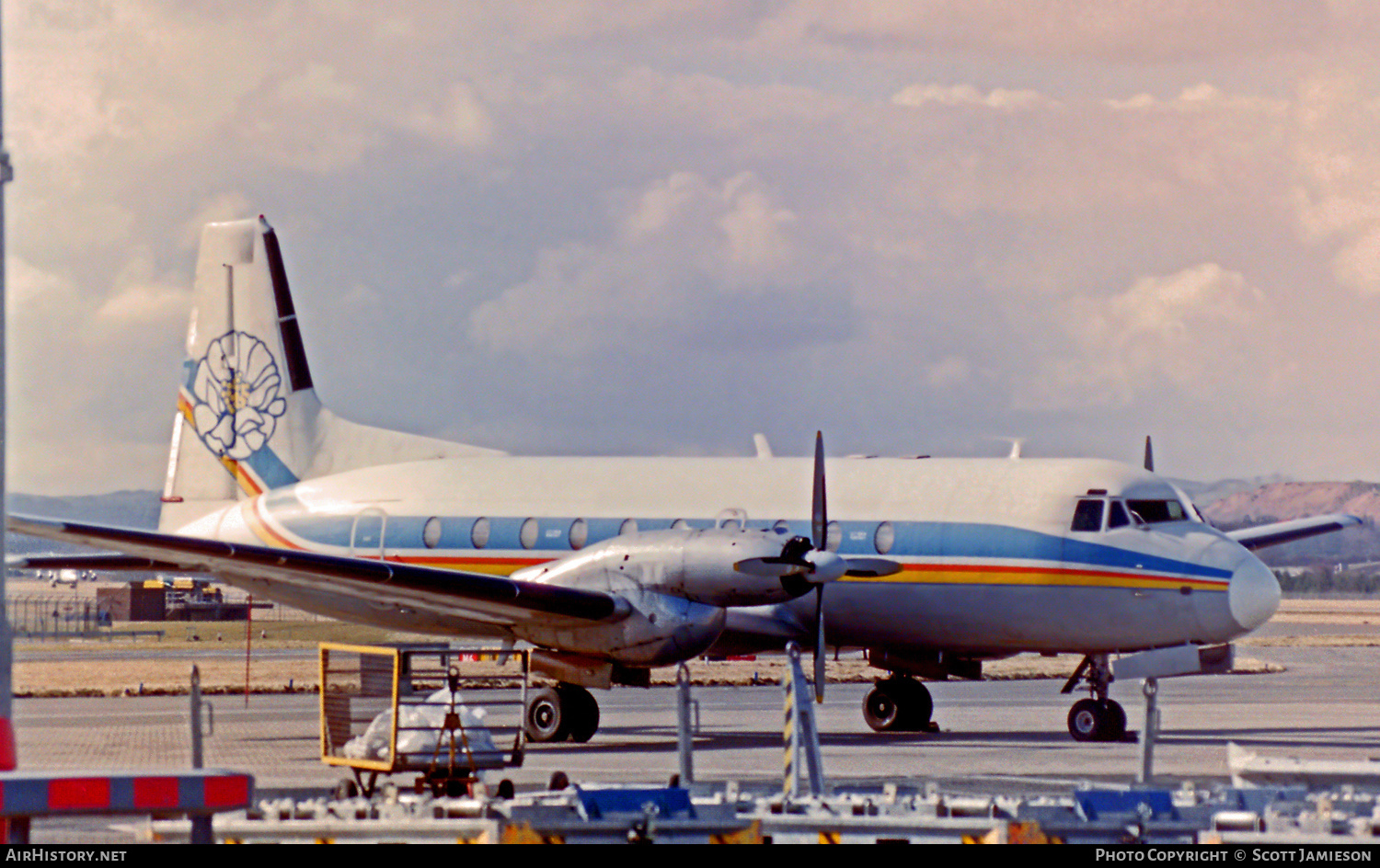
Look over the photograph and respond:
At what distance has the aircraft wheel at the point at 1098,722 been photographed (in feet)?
69.1

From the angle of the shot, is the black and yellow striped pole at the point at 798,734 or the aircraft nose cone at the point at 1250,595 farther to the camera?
the aircraft nose cone at the point at 1250,595

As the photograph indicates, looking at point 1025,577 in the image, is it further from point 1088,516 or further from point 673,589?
point 673,589

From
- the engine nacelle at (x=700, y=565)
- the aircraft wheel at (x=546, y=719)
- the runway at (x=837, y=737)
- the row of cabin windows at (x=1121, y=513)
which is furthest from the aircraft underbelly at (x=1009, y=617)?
the aircraft wheel at (x=546, y=719)

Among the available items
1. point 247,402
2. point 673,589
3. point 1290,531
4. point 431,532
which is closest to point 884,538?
point 673,589

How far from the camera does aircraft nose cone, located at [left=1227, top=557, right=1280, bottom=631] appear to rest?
20172 millimetres

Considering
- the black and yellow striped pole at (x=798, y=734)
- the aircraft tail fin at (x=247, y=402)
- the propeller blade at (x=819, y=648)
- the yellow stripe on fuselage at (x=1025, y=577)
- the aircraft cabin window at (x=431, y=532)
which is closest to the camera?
the black and yellow striped pole at (x=798, y=734)

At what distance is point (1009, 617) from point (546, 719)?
5.55m

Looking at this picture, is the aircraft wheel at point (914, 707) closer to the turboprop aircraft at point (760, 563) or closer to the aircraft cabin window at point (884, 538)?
the turboprop aircraft at point (760, 563)

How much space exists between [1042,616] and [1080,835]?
37.0ft

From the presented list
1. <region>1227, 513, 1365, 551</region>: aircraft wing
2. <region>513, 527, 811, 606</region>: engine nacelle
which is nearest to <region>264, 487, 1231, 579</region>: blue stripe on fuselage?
<region>513, 527, 811, 606</region>: engine nacelle

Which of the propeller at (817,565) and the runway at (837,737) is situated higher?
the propeller at (817,565)

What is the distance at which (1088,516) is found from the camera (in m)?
21.1

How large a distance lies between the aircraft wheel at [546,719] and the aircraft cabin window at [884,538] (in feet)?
13.8

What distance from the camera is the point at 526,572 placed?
21797 millimetres
